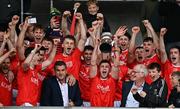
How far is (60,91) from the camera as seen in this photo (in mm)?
13367

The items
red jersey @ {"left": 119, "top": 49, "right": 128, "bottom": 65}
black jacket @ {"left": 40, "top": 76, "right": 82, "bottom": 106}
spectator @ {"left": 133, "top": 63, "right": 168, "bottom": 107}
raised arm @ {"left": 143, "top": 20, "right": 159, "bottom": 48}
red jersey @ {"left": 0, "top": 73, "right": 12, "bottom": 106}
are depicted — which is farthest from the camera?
raised arm @ {"left": 143, "top": 20, "right": 159, "bottom": 48}

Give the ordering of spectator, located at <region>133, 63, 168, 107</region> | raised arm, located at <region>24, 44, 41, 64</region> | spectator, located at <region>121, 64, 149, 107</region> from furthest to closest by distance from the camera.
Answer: raised arm, located at <region>24, 44, 41, 64</region> < spectator, located at <region>121, 64, 149, 107</region> < spectator, located at <region>133, 63, 168, 107</region>

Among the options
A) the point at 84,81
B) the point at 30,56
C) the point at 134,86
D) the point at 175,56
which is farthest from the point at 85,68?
the point at 175,56

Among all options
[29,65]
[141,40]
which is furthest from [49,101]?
[141,40]

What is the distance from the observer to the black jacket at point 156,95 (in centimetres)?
1246

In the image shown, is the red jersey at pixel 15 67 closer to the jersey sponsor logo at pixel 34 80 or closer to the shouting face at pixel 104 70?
the jersey sponsor logo at pixel 34 80

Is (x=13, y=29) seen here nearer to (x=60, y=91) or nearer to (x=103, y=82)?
(x=60, y=91)

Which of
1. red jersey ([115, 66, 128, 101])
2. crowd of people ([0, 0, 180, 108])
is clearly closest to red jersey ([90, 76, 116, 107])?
crowd of people ([0, 0, 180, 108])

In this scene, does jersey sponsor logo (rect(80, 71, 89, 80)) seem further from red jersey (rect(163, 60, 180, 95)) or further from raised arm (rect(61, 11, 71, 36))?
red jersey (rect(163, 60, 180, 95))

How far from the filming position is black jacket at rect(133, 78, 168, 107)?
491 inches

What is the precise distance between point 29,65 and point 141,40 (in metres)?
3.33

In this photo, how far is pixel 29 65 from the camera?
13508 millimetres

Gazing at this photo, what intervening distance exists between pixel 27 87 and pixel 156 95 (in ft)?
7.57

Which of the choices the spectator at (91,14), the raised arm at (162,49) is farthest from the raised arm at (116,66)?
the spectator at (91,14)
